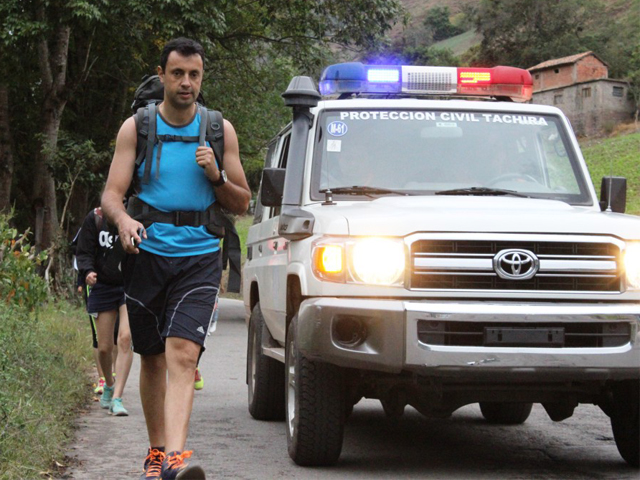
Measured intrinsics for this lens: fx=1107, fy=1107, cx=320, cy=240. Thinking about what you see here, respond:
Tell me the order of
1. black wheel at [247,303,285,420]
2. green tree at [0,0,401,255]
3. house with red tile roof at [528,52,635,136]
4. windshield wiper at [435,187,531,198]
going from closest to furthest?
windshield wiper at [435,187,531,198]
black wheel at [247,303,285,420]
green tree at [0,0,401,255]
house with red tile roof at [528,52,635,136]

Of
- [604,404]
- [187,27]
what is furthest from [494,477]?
[187,27]

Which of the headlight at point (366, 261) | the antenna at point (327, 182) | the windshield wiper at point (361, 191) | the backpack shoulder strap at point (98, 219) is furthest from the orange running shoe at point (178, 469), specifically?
the backpack shoulder strap at point (98, 219)

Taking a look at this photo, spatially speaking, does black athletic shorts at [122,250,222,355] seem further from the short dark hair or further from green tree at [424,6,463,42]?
green tree at [424,6,463,42]

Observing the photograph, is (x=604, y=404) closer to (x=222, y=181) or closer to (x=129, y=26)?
(x=222, y=181)

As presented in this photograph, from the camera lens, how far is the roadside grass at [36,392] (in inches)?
224

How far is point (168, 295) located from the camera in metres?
5.23

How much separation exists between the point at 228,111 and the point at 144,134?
858 inches

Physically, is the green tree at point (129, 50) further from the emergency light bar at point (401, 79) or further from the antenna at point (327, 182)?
the antenna at point (327, 182)

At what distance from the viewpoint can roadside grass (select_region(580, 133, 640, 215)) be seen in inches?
1975

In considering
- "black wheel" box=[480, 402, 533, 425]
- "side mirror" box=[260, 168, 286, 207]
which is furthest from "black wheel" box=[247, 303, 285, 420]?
"side mirror" box=[260, 168, 286, 207]

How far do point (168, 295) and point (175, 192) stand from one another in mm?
487

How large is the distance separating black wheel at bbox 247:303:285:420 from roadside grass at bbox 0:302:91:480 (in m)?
1.34

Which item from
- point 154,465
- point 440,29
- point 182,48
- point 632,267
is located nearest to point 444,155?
point 632,267

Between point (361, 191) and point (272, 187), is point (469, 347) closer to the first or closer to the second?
point (361, 191)
